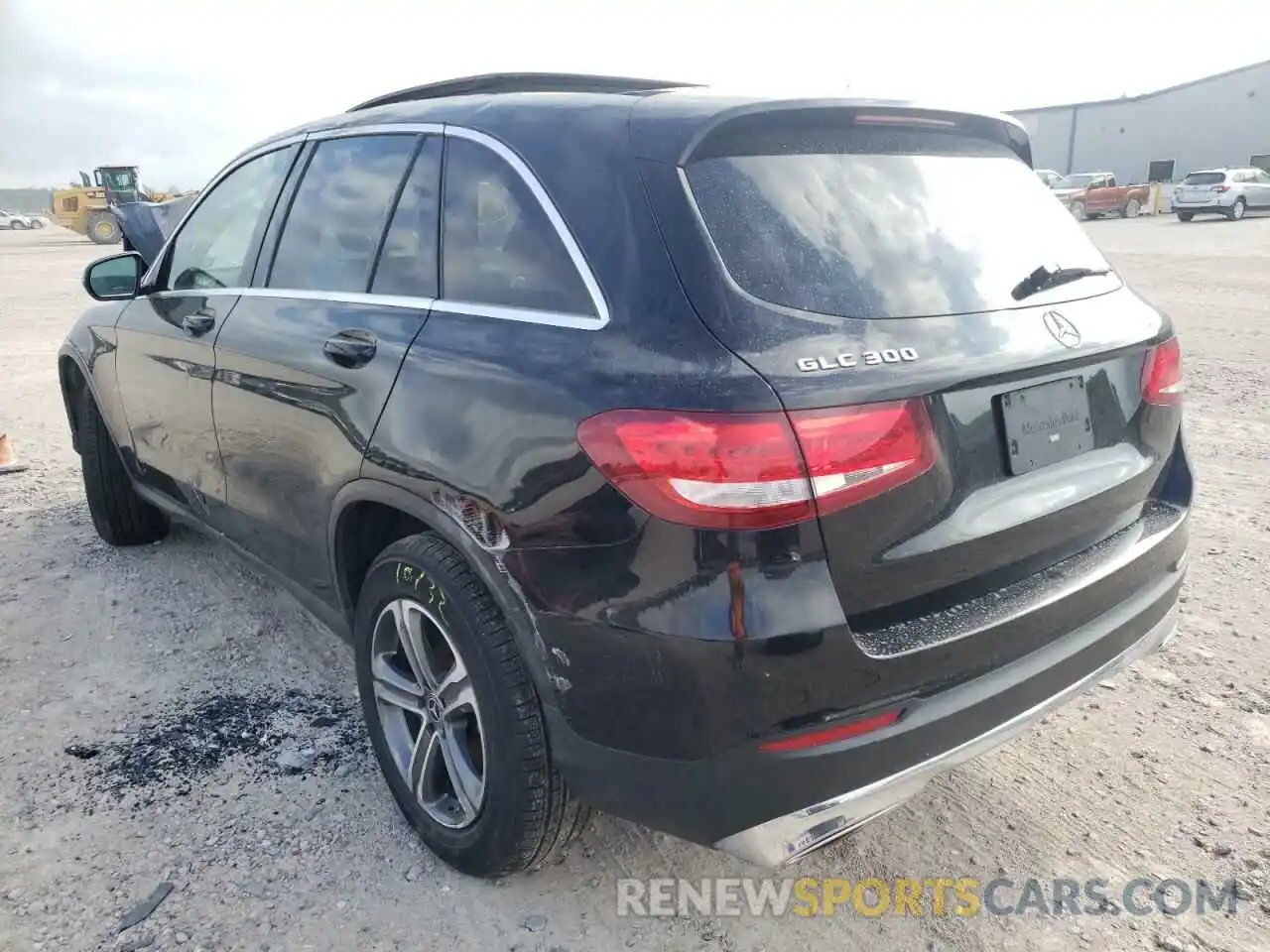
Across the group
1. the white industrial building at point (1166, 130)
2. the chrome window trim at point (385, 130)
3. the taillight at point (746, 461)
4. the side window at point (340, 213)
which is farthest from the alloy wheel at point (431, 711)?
the white industrial building at point (1166, 130)

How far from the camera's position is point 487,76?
2.87m

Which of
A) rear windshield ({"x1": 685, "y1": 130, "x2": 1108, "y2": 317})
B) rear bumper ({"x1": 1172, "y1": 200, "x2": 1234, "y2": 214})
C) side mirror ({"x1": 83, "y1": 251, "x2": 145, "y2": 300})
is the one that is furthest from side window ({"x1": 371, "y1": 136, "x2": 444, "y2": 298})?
rear bumper ({"x1": 1172, "y1": 200, "x2": 1234, "y2": 214})

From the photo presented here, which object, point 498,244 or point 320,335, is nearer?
point 498,244

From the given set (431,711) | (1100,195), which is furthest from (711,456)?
(1100,195)

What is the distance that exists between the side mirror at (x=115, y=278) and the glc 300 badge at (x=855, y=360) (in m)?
3.24

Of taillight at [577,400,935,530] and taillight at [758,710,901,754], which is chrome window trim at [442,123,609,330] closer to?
taillight at [577,400,935,530]

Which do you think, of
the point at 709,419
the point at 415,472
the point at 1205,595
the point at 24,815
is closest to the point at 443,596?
the point at 415,472

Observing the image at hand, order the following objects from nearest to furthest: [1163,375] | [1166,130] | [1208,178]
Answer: [1163,375], [1208,178], [1166,130]

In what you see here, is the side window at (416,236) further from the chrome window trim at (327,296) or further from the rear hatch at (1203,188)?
the rear hatch at (1203,188)

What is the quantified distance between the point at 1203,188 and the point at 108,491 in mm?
34469

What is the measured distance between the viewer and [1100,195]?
113 feet

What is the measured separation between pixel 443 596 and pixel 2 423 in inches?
262

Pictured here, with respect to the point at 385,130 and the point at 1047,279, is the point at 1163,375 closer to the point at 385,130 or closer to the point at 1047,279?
the point at 1047,279

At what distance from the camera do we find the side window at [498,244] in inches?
83.5
